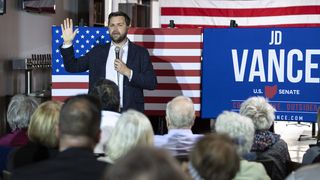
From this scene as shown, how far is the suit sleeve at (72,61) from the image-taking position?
4930 millimetres

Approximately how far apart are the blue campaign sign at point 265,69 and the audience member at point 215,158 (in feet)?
11.6

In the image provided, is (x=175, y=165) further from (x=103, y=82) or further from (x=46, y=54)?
(x=46, y=54)

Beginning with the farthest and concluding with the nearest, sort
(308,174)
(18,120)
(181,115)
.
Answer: (18,120), (181,115), (308,174)

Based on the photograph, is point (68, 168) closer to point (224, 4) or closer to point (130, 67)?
point (130, 67)

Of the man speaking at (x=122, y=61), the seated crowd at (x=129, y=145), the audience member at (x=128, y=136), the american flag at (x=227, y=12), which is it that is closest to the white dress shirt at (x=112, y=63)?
the man speaking at (x=122, y=61)

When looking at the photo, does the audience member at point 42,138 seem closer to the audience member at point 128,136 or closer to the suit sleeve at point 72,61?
the audience member at point 128,136

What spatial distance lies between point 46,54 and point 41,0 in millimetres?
736

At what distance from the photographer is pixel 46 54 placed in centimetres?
774

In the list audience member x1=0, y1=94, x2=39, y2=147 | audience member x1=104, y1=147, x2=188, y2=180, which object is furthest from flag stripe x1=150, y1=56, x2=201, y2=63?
audience member x1=104, y1=147, x2=188, y2=180

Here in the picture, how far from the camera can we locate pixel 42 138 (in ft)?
9.32

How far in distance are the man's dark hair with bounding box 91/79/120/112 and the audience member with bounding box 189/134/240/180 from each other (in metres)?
1.72

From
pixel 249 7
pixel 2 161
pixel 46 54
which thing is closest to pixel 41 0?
pixel 46 54

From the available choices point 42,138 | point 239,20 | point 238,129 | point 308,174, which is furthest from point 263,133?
point 239,20

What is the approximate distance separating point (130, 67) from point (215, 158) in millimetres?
2931
